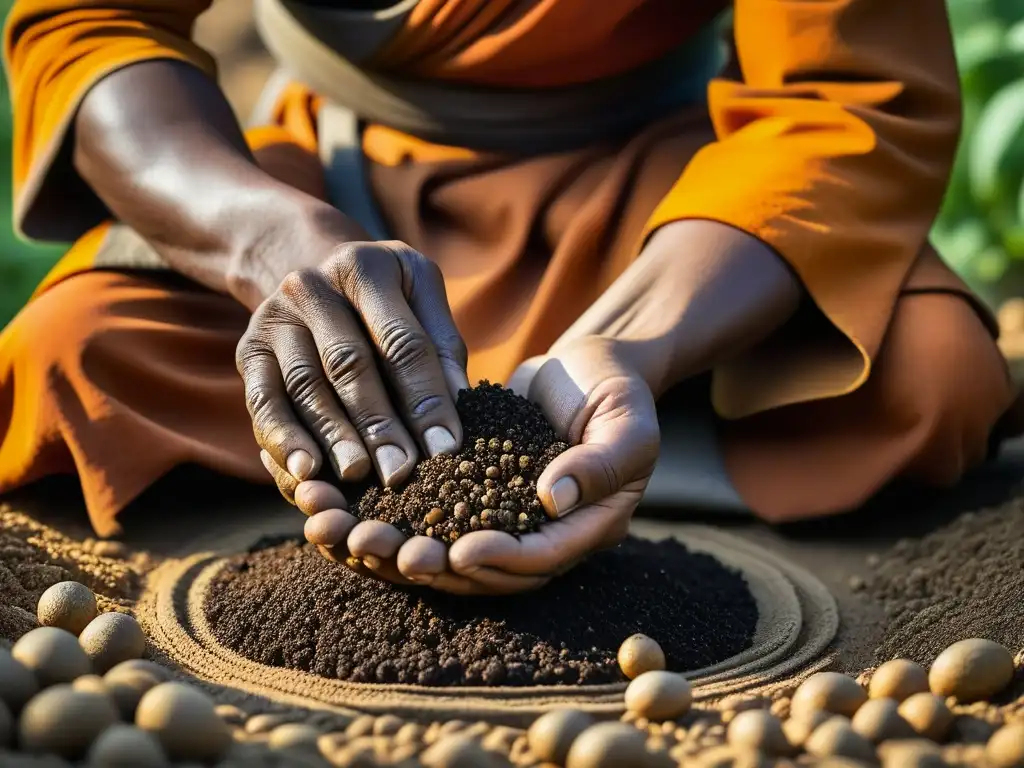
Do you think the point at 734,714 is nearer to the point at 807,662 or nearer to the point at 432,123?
the point at 807,662

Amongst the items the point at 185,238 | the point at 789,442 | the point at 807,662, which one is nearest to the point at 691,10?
the point at 789,442

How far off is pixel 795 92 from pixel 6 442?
1.79 metres

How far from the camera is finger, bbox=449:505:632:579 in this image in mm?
1774

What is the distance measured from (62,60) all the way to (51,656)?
1.55 metres

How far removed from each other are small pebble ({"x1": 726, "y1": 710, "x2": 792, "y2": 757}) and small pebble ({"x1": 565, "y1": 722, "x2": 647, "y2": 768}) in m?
0.14

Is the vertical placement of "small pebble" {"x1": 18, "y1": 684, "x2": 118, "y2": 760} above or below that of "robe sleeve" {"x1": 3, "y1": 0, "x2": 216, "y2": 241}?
below

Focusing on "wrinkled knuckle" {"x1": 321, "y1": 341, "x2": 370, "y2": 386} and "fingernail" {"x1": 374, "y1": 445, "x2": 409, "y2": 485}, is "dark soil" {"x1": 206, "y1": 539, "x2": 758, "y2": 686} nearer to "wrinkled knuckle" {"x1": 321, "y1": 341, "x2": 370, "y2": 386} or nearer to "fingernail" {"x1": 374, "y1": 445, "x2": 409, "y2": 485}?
"fingernail" {"x1": 374, "y1": 445, "x2": 409, "y2": 485}

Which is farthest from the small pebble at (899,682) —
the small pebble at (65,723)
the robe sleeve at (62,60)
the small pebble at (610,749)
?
the robe sleeve at (62,60)

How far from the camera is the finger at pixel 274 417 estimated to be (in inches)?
74.9

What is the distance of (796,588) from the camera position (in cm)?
238

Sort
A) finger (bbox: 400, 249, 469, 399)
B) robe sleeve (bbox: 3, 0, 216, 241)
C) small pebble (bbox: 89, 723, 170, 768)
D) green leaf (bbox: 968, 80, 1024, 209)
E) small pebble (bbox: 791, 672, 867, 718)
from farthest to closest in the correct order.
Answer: green leaf (bbox: 968, 80, 1024, 209) < robe sleeve (bbox: 3, 0, 216, 241) < finger (bbox: 400, 249, 469, 399) < small pebble (bbox: 791, 672, 867, 718) < small pebble (bbox: 89, 723, 170, 768)

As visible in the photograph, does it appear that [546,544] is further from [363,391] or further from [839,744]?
[839,744]

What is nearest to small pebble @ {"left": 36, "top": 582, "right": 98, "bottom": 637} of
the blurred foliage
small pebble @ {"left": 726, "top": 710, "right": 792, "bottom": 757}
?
small pebble @ {"left": 726, "top": 710, "right": 792, "bottom": 757}

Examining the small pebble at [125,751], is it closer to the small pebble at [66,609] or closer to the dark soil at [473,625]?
the dark soil at [473,625]
